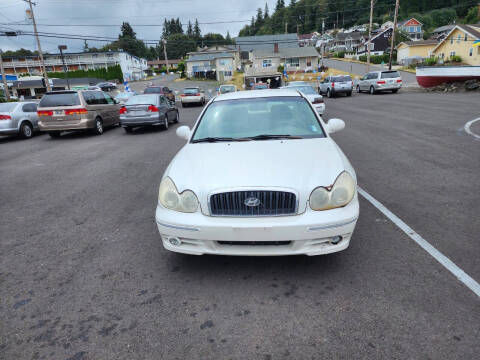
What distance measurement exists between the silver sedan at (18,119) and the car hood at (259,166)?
1234 cm

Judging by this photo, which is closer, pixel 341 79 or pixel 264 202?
pixel 264 202

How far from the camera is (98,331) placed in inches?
99.9

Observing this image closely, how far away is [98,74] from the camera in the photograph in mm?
81688

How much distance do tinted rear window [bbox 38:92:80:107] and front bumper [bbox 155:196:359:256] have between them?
11354mm

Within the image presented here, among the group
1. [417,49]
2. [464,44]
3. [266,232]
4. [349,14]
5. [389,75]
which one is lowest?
[266,232]

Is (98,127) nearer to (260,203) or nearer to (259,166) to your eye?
(259,166)

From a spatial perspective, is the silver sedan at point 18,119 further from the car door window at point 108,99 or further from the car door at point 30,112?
the car door window at point 108,99

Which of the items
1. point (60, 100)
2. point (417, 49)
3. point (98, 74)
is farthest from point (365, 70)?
point (98, 74)

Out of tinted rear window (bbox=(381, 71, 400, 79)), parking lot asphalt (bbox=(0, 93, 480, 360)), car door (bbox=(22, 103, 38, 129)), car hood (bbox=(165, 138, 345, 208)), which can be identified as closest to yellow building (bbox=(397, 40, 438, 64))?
tinted rear window (bbox=(381, 71, 400, 79))

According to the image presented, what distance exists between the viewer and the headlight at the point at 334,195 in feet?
9.54

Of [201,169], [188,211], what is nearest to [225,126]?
[201,169]

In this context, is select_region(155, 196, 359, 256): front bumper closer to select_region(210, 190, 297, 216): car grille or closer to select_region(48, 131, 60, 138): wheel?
select_region(210, 190, 297, 216): car grille

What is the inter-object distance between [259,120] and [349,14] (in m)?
144

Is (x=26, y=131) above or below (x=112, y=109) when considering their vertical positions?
below
